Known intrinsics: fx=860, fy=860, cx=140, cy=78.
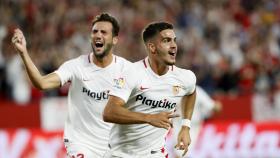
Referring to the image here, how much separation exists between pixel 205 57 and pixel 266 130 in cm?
407

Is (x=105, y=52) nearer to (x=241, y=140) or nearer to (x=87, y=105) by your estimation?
(x=87, y=105)

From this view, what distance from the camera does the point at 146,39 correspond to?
855 centimetres

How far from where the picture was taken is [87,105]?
370 inches

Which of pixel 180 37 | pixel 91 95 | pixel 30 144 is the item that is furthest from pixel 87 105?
pixel 180 37

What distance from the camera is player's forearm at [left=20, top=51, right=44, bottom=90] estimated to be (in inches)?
330

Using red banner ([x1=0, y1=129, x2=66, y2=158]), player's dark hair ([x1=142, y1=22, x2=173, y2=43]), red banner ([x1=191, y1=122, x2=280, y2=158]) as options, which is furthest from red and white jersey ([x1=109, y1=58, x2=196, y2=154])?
red banner ([x1=191, y1=122, x2=280, y2=158])

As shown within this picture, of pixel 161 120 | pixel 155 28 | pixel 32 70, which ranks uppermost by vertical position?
pixel 155 28

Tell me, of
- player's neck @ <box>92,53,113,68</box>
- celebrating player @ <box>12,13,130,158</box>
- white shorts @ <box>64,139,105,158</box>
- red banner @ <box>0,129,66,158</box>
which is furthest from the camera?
red banner @ <box>0,129,66,158</box>

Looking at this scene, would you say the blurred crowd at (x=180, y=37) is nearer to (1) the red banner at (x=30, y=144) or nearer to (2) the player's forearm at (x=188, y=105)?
(1) the red banner at (x=30, y=144)

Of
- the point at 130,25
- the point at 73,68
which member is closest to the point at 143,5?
the point at 130,25

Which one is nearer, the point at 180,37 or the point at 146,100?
the point at 146,100

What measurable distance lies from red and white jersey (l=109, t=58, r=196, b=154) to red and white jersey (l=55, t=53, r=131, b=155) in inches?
29.5

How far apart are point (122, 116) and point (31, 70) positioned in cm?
116

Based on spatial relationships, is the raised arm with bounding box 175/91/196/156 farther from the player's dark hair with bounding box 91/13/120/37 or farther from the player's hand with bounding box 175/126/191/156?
the player's dark hair with bounding box 91/13/120/37
